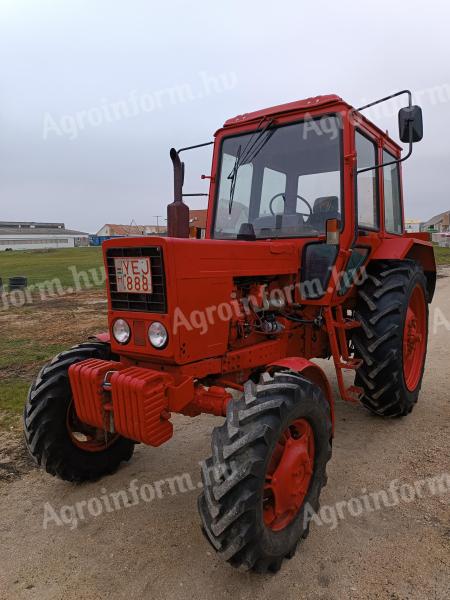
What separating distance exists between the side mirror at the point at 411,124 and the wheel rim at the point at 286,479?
2301 millimetres

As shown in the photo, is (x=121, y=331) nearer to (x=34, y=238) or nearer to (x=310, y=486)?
(x=310, y=486)

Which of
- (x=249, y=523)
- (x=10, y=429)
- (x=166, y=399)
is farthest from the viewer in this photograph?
(x=10, y=429)

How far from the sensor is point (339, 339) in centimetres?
410

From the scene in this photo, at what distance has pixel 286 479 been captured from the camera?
103 inches

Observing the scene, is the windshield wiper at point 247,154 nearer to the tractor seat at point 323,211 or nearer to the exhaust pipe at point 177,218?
the tractor seat at point 323,211

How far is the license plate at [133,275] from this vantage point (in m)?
2.89

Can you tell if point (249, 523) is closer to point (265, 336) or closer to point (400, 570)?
point (400, 570)

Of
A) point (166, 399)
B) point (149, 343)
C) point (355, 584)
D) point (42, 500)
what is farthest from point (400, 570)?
point (42, 500)

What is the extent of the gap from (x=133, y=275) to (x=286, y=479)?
5.01 feet

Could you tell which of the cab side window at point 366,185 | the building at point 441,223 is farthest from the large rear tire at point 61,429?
the building at point 441,223

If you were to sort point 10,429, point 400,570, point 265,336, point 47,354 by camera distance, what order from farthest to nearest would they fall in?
point 47,354
point 10,429
point 265,336
point 400,570

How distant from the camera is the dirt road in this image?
2426 millimetres

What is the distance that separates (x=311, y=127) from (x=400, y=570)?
10.4 feet

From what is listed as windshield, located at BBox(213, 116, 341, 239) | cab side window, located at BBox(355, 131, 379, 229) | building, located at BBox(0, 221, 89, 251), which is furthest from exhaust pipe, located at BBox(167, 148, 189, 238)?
building, located at BBox(0, 221, 89, 251)
